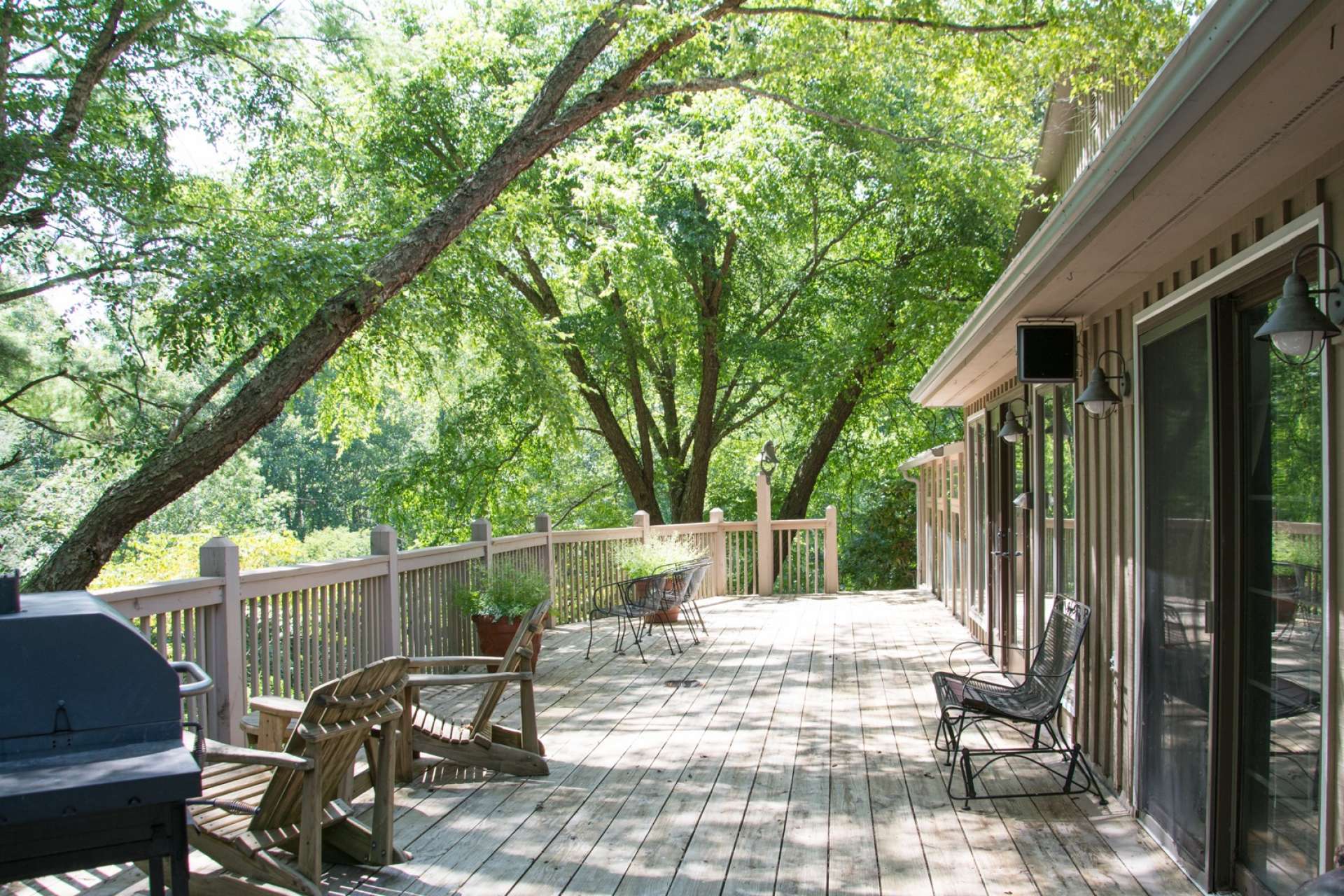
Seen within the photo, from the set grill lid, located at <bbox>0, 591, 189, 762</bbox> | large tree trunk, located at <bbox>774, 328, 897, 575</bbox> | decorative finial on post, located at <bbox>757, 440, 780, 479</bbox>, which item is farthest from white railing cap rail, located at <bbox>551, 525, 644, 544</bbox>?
grill lid, located at <bbox>0, 591, 189, 762</bbox>

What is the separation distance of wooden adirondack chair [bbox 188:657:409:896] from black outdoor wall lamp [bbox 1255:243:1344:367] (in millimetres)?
2744

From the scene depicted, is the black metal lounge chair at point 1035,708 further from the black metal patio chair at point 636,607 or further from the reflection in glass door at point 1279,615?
the black metal patio chair at point 636,607

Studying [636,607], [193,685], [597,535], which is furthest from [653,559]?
[193,685]

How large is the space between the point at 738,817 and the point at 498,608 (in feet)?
12.0

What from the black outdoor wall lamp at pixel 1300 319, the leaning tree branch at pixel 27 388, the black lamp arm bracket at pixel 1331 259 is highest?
the leaning tree branch at pixel 27 388

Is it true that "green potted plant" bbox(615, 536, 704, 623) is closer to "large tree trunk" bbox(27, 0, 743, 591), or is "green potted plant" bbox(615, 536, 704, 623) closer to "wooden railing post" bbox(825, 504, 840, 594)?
"wooden railing post" bbox(825, 504, 840, 594)

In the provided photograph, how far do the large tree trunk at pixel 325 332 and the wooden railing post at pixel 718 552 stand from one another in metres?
5.91

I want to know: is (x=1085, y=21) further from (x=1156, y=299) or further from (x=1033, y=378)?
(x=1156, y=299)

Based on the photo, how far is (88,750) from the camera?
7.50 feet

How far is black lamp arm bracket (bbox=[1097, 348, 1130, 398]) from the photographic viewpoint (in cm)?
426

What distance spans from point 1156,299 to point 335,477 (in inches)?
1312

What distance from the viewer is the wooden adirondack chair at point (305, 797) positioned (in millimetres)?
2984

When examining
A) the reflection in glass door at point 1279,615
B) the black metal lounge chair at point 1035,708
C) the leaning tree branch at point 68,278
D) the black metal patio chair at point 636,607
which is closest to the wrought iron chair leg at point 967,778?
the black metal lounge chair at point 1035,708

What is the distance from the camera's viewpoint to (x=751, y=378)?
16.7 meters
